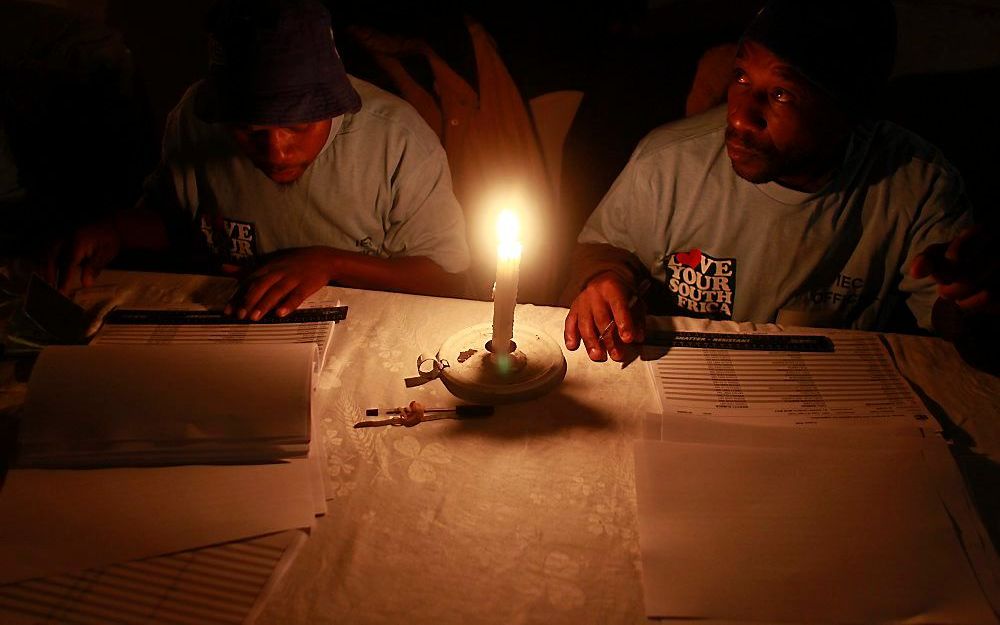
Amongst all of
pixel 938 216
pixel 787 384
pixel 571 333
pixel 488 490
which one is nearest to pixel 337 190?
pixel 571 333

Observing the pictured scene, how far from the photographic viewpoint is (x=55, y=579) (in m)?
0.73

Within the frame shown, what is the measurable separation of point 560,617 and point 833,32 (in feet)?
3.61

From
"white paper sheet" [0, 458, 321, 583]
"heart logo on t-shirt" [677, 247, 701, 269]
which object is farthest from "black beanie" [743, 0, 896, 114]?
"white paper sheet" [0, 458, 321, 583]

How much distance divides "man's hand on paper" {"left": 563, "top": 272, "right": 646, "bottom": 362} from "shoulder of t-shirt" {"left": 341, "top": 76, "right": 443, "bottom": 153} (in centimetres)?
64

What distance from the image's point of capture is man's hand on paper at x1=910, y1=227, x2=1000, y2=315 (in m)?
1.14

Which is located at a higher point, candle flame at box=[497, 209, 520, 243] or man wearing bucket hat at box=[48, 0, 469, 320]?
candle flame at box=[497, 209, 520, 243]

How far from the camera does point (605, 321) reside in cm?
119

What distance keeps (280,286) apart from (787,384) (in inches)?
37.2

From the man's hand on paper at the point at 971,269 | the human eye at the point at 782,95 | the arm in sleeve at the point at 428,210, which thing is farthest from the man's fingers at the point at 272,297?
the man's hand on paper at the point at 971,269

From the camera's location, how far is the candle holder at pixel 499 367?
104 cm

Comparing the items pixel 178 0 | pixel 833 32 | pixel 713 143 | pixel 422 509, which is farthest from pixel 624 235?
pixel 178 0

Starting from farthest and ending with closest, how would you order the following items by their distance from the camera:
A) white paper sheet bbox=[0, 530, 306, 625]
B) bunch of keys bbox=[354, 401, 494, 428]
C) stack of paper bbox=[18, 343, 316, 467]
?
bunch of keys bbox=[354, 401, 494, 428] → stack of paper bbox=[18, 343, 316, 467] → white paper sheet bbox=[0, 530, 306, 625]

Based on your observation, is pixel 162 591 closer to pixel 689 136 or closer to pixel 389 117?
pixel 389 117

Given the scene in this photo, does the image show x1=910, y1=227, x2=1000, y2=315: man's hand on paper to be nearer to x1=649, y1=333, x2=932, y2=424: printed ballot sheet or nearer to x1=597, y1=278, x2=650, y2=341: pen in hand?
x1=649, y1=333, x2=932, y2=424: printed ballot sheet
